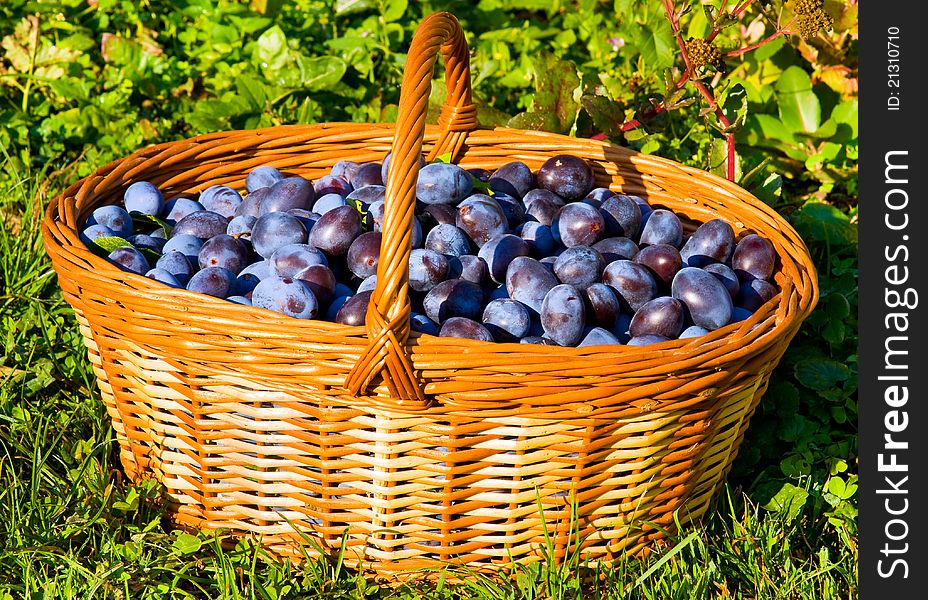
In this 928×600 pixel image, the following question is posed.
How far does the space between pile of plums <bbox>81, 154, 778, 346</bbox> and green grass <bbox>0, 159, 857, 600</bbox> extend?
40 cm

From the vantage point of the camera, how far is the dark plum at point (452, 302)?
63.1 inches

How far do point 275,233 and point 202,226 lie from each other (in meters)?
0.21

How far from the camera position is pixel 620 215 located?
191 centimetres

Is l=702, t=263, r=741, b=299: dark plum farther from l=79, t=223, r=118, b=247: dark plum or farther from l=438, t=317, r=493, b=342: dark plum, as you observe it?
l=79, t=223, r=118, b=247: dark plum

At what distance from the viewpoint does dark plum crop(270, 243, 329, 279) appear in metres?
1.67

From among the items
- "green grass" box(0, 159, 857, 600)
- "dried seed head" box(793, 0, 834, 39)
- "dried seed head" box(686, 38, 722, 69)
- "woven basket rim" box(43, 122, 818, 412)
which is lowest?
"green grass" box(0, 159, 857, 600)

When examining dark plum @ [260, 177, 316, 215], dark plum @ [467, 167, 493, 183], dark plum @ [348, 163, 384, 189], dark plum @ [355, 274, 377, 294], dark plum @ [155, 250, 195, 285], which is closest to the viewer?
dark plum @ [355, 274, 377, 294]

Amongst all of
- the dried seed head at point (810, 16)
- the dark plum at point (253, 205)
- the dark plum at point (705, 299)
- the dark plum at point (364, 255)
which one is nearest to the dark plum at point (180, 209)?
the dark plum at point (253, 205)

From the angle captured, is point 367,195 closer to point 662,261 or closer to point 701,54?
point 662,261

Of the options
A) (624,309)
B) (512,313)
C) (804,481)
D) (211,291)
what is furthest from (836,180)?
(211,291)

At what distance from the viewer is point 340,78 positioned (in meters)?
3.03

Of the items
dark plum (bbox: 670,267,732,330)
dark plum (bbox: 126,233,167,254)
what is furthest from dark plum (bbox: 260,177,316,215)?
dark plum (bbox: 670,267,732,330)

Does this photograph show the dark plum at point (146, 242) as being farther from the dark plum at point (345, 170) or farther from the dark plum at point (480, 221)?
the dark plum at point (480, 221)

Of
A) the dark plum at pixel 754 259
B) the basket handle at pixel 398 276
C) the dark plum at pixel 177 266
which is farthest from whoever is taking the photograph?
the dark plum at pixel 754 259
